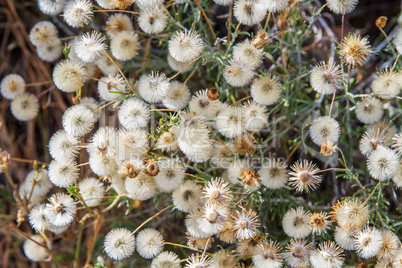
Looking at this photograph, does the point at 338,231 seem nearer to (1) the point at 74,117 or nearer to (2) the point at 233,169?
(2) the point at 233,169

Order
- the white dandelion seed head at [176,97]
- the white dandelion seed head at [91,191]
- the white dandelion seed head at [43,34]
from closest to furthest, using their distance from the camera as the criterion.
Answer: the white dandelion seed head at [176,97] < the white dandelion seed head at [91,191] < the white dandelion seed head at [43,34]

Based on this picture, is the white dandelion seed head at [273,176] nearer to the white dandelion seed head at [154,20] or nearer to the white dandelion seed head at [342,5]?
the white dandelion seed head at [342,5]

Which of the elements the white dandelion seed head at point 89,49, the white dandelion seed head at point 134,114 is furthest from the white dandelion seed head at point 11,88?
the white dandelion seed head at point 134,114

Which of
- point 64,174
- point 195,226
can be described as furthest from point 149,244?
point 64,174

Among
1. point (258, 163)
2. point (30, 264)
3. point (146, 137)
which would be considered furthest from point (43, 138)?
point (258, 163)

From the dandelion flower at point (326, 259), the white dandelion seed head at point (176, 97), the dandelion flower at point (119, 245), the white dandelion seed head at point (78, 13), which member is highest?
the white dandelion seed head at point (78, 13)

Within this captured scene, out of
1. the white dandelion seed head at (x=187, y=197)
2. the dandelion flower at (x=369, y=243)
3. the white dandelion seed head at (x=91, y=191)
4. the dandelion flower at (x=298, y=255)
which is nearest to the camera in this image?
the dandelion flower at (x=369, y=243)

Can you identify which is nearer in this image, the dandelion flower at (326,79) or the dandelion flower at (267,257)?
the dandelion flower at (267,257)
